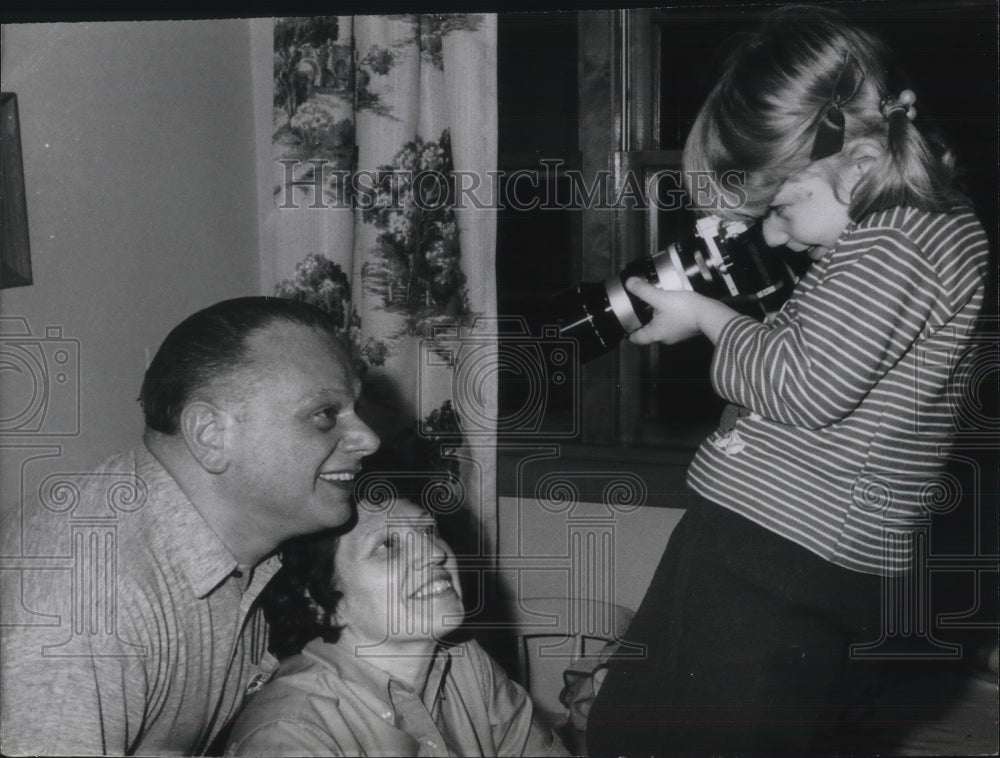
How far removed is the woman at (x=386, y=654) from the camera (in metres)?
0.69

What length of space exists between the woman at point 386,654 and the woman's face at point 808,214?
37cm

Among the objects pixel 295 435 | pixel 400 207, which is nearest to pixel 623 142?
pixel 400 207

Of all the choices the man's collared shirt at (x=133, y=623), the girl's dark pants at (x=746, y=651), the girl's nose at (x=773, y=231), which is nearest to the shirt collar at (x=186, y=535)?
the man's collared shirt at (x=133, y=623)

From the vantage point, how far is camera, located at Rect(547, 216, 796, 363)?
729 millimetres

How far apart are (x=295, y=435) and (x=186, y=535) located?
0.38ft

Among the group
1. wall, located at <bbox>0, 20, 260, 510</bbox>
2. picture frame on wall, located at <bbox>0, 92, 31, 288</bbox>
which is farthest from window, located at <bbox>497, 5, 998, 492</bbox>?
picture frame on wall, located at <bbox>0, 92, 31, 288</bbox>

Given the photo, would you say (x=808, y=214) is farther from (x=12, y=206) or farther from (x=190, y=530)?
(x=12, y=206)

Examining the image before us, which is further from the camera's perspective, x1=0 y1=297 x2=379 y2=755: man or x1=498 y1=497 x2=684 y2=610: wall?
x1=498 y1=497 x2=684 y2=610: wall

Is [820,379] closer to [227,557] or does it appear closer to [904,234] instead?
[904,234]

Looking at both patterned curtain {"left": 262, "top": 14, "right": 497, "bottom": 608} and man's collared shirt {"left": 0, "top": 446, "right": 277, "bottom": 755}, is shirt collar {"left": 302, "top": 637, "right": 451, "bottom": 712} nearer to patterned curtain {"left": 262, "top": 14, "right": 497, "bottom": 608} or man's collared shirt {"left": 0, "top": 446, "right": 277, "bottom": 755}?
man's collared shirt {"left": 0, "top": 446, "right": 277, "bottom": 755}

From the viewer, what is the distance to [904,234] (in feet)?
2.18

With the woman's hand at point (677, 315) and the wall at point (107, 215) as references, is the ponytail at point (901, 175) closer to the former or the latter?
the woman's hand at point (677, 315)

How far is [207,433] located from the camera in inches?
26.9

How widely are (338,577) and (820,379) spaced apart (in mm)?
407
